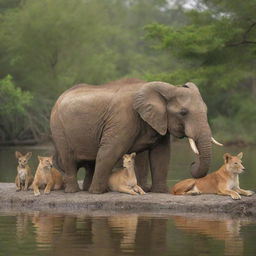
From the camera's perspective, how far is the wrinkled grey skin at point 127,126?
1869 centimetres

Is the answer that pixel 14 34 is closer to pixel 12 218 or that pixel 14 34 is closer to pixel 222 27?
pixel 222 27

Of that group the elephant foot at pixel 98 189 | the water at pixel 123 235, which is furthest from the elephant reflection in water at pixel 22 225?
the elephant foot at pixel 98 189

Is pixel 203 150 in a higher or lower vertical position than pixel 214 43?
lower

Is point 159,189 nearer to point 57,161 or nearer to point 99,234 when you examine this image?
point 57,161

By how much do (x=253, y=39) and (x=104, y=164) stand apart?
57.6ft

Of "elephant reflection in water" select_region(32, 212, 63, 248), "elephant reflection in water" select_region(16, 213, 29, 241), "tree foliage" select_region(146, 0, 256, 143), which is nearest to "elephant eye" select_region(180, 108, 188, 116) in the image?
"elephant reflection in water" select_region(32, 212, 63, 248)

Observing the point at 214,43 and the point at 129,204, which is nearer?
the point at 129,204

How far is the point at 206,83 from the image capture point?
123 ft

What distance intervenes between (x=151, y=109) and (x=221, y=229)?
3952 mm

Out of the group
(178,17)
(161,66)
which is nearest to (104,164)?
(161,66)

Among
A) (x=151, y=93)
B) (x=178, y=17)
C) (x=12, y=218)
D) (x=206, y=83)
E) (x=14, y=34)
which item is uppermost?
(x=178, y=17)

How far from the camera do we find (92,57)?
57.3m

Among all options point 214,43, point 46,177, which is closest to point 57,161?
point 46,177

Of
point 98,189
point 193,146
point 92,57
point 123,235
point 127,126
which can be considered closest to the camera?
point 123,235
